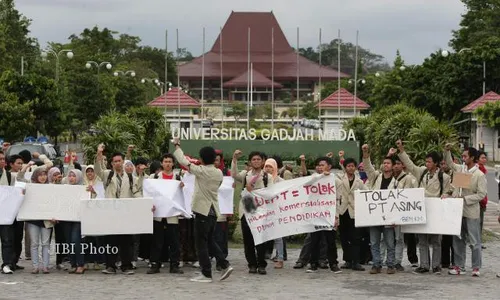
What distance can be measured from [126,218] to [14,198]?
1433 millimetres

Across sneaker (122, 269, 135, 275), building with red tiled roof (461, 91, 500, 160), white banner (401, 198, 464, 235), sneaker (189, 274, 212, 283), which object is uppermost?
building with red tiled roof (461, 91, 500, 160)

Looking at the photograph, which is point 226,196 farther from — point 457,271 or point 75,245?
point 457,271

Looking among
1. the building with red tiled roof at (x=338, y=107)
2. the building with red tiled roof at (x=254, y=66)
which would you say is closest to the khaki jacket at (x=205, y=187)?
the building with red tiled roof at (x=338, y=107)

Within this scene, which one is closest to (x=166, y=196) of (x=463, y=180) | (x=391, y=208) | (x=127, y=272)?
(x=127, y=272)

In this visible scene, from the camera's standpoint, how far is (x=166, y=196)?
14.0 metres

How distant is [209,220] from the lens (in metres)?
13.3

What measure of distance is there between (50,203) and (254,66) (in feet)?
353

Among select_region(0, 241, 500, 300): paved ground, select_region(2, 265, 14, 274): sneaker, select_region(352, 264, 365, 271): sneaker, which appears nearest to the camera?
select_region(0, 241, 500, 300): paved ground

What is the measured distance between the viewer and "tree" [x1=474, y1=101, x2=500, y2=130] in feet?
175

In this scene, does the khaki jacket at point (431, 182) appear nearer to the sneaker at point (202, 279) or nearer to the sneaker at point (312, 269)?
the sneaker at point (312, 269)

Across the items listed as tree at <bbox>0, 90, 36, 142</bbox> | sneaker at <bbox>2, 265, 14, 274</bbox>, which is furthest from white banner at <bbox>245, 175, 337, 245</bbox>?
tree at <bbox>0, 90, 36, 142</bbox>

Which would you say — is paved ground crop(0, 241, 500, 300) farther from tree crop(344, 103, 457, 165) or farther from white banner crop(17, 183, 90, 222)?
tree crop(344, 103, 457, 165)

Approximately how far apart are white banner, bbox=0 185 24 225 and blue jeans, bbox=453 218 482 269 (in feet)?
18.1

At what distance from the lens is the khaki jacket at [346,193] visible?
14.5 metres
